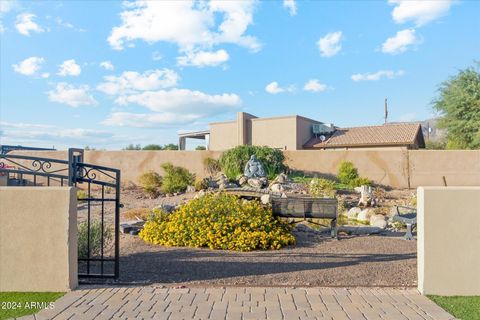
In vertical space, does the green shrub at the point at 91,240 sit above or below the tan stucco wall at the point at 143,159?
below

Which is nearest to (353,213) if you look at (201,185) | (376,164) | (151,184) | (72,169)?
(201,185)

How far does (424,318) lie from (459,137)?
25880 millimetres

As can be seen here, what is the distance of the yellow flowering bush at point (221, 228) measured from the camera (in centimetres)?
807

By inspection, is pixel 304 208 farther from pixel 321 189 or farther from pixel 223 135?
pixel 223 135

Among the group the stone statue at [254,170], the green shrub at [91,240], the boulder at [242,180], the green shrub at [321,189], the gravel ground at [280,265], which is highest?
the stone statue at [254,170]

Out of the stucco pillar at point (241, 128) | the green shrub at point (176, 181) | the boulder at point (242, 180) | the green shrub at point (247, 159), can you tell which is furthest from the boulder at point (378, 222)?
the stucco pillar at point (241, 128)

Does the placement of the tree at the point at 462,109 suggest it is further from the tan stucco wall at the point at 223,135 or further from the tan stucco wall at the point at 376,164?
the tan stucco wall at the point at 223,135

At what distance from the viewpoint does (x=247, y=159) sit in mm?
21938

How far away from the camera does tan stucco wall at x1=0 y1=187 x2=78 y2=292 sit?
5.71 m

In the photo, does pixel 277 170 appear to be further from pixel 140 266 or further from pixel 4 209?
pixel 4 209

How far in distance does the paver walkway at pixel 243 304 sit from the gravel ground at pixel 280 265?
410 millimetres

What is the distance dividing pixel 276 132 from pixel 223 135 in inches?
234

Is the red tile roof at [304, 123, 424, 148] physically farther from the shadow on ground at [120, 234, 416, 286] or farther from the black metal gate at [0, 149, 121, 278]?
the black metal gate at [0, 149, 121, 278]

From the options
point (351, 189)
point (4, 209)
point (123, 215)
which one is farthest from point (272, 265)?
point (351, 189)
